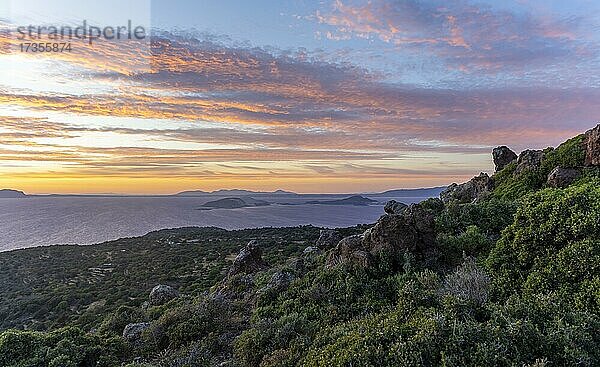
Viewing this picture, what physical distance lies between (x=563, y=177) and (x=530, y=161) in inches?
142

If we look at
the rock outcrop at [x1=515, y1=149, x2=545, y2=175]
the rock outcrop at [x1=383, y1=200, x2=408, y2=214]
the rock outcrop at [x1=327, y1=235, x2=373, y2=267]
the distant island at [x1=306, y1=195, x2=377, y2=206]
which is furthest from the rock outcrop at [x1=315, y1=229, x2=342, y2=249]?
the distant island at [x1=306, y1=195, x2=377, y2=206]

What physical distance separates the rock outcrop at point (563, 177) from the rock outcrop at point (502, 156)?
8.25 metres

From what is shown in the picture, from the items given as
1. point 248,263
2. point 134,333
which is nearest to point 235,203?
point 248,263

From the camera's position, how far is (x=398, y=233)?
9367mm

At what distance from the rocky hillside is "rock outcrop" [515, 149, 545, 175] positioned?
5.06 ft

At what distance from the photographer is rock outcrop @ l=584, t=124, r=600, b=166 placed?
10359 millimetres

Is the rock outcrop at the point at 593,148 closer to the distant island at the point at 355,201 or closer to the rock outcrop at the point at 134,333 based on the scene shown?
the rock outcrop at the point at 134,333

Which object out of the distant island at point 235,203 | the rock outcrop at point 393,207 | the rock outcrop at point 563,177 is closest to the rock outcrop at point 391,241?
the rock outcrop at point 563,177

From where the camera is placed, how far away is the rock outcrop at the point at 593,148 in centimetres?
1036

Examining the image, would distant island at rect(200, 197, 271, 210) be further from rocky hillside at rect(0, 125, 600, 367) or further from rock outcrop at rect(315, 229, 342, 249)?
rocky hillside at rect(0, 125, 600, 367)

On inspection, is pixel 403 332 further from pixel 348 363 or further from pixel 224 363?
pixel 224 363

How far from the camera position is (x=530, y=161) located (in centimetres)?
1388

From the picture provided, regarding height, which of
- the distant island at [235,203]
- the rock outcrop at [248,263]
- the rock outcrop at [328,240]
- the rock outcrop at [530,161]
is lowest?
the distant island at [235,203]

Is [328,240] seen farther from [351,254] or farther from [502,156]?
[502,156]
